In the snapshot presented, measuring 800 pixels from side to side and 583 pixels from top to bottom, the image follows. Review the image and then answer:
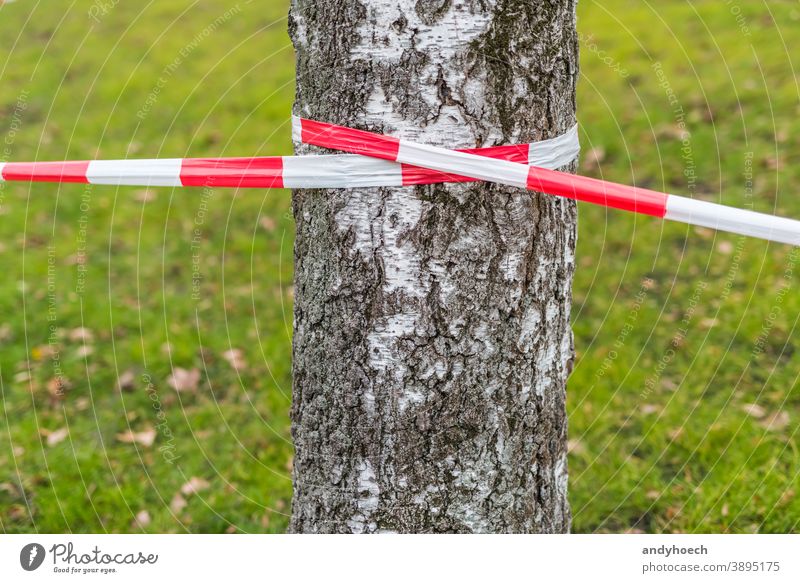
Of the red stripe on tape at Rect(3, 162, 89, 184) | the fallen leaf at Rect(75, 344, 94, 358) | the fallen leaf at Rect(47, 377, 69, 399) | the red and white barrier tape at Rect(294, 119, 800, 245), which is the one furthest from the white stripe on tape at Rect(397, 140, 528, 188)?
the fallen leaf at Rect(75, 344, 94, 358)

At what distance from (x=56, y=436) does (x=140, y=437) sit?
1.07 feet

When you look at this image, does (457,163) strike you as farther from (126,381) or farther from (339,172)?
(126,381)

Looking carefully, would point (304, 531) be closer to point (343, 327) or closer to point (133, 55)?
point (343, 327)

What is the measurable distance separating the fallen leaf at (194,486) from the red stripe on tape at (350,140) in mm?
1563

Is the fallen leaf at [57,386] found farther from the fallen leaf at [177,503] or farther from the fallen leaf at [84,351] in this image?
the fallen leaf at [177,503]

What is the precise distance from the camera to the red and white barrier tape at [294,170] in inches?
54.7

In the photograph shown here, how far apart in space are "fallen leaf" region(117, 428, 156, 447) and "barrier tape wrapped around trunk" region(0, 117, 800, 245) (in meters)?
1.46

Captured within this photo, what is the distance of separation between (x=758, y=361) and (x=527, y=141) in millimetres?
1901

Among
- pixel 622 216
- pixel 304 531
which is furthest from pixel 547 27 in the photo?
pixel 622 216

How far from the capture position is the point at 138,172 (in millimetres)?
1628

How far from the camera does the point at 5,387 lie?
3080 mm

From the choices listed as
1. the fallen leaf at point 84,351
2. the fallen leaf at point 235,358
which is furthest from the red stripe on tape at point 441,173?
the fallen leaf at point 84,351

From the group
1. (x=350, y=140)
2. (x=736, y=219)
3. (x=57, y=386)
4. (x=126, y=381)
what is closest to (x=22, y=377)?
(x=57, y=386)

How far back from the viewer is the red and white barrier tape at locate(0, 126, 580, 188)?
1389 mm
